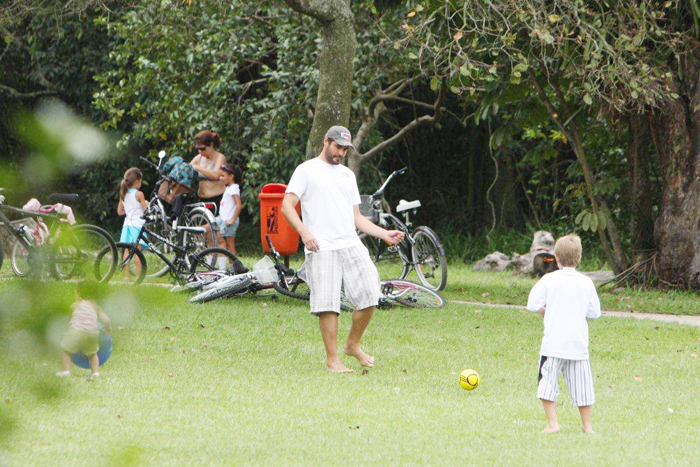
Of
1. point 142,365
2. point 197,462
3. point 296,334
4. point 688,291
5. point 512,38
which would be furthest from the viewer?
point 688,291

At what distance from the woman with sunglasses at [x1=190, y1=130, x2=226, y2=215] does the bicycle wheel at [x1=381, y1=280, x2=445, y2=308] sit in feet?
9.64

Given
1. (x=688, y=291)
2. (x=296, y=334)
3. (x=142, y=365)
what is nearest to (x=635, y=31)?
(x=688, y=291)

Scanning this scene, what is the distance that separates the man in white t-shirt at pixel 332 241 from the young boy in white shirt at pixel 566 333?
1.89 meters

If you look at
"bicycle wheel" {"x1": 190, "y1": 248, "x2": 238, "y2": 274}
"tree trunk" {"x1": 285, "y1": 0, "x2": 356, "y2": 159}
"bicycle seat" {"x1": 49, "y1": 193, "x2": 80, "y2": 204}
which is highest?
"tree trunk" {"x1": 285, "y1": 0, "x2": 356, "y2": 159}

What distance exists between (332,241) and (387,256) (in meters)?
5.05

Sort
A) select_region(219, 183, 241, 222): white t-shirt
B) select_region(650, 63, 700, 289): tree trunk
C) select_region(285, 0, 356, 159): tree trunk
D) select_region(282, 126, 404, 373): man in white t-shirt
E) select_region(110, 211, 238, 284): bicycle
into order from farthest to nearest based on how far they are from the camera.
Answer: select_region(219, 183, 241, 222): white t-shirt
select_region(650, 63, 700, 289): tree trunk
select_region(110, 211, 238, 284): bicycle
select_region(285, 0, 356, 159): tree trunk
select_region(282, 126, 404, 373): man in white t-shirt

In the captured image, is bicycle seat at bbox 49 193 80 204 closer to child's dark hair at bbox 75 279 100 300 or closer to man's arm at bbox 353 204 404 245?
child's dark hair at bbox 75 279 100 300

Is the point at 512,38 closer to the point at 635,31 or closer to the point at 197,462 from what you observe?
the point at 635,31

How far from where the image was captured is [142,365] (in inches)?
281

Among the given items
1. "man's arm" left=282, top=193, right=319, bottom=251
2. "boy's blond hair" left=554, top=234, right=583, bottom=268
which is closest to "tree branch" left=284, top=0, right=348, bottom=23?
"man's arm" left=282, top=193, right=319, bottom=251

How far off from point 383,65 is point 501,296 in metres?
4.93

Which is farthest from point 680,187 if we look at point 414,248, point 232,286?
point 232,286

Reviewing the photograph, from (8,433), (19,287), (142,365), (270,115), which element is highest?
(270,115)

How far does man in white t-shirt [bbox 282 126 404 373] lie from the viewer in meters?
7.16
